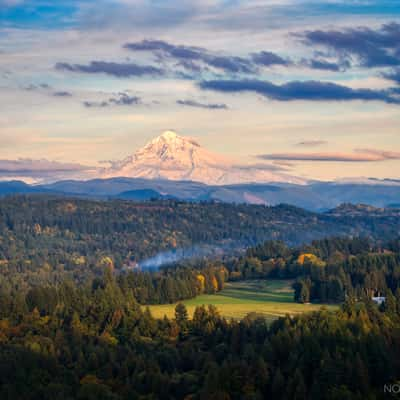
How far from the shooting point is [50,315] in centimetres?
14550

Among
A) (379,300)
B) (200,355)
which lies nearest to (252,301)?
(379,300)

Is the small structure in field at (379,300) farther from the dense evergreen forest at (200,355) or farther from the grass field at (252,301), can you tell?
the grass field at (252,301)

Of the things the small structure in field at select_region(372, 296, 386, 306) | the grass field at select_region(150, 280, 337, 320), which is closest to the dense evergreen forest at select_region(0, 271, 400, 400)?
the small structure in field at select_region(372, 296, 386, 306)

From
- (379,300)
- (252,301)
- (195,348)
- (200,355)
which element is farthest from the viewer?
(252,301)

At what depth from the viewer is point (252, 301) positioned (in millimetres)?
157750

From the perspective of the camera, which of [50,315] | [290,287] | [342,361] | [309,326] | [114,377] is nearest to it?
[342,361]

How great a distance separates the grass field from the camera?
143 metres

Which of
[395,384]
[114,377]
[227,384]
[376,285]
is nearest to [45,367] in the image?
[114,377]

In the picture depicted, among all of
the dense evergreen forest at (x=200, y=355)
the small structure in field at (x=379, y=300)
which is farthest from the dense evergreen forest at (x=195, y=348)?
the small structure in field at (x=379, y=300)

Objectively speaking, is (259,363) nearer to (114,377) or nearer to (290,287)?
(114,377)

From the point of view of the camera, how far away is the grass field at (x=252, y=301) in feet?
468

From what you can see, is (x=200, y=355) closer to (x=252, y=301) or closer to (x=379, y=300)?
(x=379, y=300)

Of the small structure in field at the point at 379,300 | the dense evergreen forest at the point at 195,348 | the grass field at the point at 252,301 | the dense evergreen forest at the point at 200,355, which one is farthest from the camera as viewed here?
the grass field at the point at 252,301

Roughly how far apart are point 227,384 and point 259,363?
5066 millimetres
